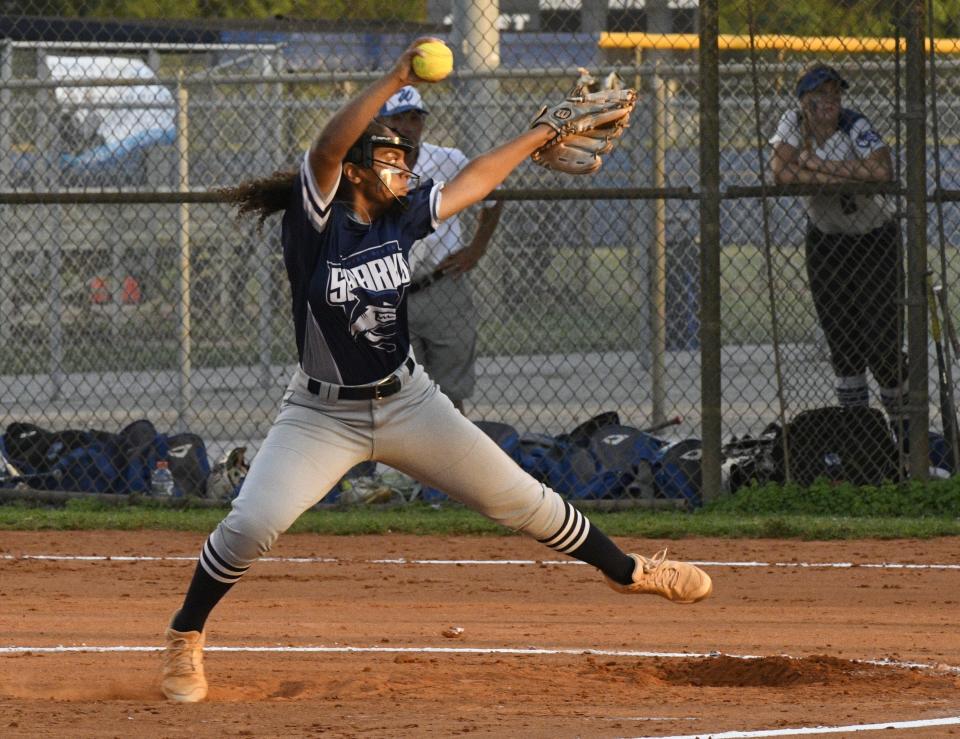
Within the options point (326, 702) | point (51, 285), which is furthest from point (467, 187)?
point (51, 285)

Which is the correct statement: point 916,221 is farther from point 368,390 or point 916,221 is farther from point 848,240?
point 368,390

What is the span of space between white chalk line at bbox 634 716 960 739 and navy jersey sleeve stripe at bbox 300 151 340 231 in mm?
1889

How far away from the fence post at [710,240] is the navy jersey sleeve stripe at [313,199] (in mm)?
4367

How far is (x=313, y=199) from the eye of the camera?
5000 mm

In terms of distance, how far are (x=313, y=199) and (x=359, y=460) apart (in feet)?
2.93

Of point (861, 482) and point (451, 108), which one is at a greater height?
point (451, 108)

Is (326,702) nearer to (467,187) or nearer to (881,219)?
(467,187)

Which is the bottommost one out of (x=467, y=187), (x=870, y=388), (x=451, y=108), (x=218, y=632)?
(x=218, y=632)

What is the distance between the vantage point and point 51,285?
39.5 feet

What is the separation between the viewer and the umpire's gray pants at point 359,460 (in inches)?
202

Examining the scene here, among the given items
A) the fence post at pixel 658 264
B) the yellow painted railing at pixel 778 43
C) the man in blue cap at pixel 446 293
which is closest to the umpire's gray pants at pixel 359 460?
the man in blue cap at pixel 446 293

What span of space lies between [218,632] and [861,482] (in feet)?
14.1

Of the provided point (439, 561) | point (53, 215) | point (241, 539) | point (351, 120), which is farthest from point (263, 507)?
point (53, 215)

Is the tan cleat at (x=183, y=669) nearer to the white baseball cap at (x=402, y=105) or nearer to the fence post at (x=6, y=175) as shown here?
the white baseball cap at (x=402, y=105)
